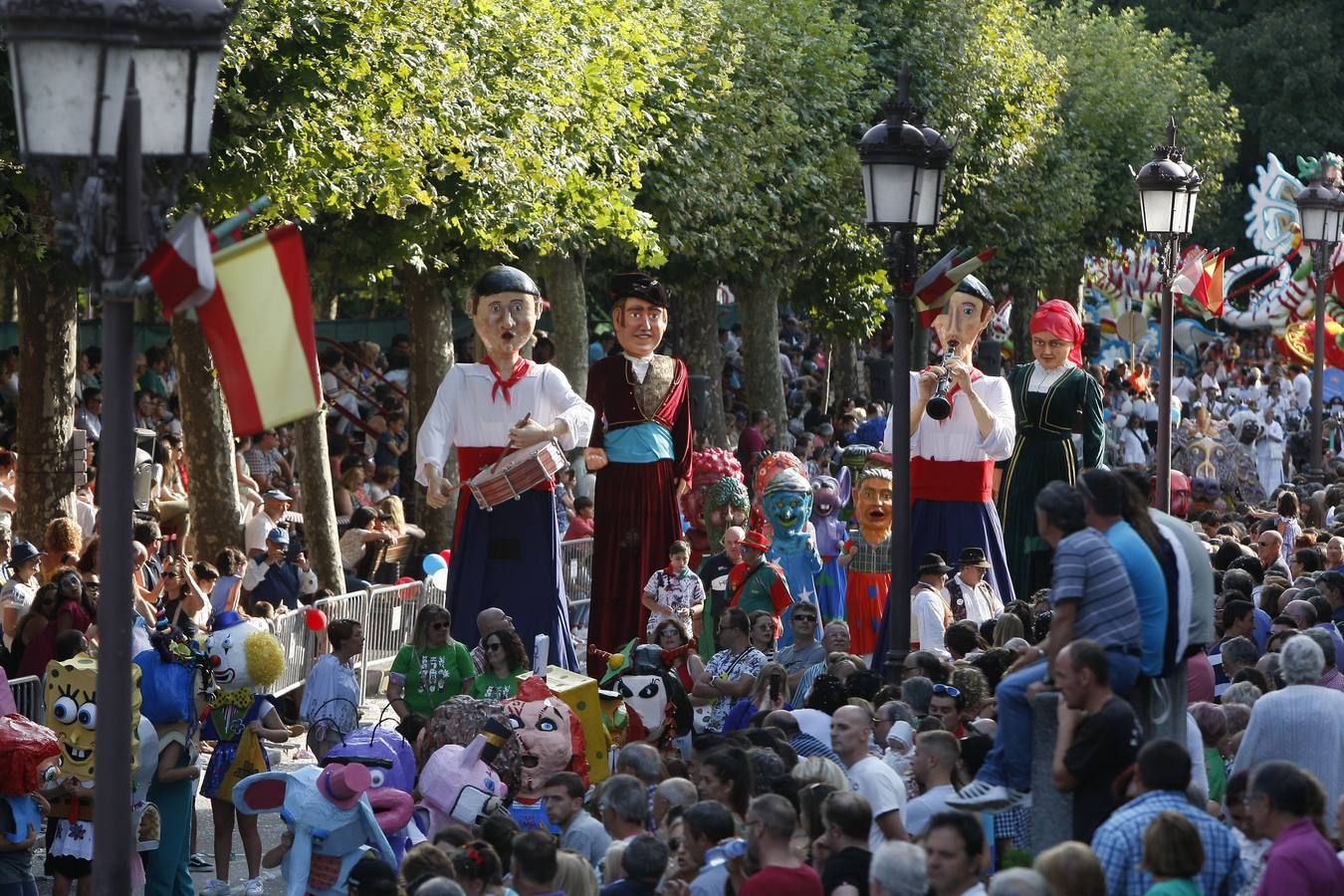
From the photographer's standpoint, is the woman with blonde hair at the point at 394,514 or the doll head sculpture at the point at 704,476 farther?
the woman with blonde hair at the point at 394,514

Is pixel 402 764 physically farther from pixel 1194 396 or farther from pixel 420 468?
pixel 1194 396

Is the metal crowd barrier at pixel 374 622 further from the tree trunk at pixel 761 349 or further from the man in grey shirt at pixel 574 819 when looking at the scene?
the tree trunk at pixel 761 349

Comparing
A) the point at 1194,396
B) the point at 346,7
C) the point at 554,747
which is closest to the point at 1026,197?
the point at 1194,396

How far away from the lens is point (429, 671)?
11.4 m

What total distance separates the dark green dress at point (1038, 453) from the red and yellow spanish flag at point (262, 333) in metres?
8.28

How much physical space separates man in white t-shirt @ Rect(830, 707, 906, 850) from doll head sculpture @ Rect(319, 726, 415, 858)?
5.84 feet

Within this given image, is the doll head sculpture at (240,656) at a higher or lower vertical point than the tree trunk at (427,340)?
lower

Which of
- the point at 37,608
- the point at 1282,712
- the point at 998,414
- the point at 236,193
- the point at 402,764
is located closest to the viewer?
the point at 1282,712

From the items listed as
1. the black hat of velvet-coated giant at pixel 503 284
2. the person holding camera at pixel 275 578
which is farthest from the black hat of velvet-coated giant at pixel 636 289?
the person holding camera at pixel 275 578

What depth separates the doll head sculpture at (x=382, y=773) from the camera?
29.5ft

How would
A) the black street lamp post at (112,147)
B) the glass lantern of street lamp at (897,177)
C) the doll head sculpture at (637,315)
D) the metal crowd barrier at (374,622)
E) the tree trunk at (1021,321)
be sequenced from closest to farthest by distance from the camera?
the black street lamp post at (112,147) < the glass lantern of street lamp at (897,177) < the doll head sculpture at (637,315) < the metal crowd barrier at (374,622) < the tree trunk at (1021,321)

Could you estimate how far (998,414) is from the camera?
538 inches

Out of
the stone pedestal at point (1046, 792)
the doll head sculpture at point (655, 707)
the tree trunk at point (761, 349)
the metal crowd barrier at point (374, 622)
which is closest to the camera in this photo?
the stone pedestal at point (1046, 792)

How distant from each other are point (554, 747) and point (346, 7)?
7603mm
